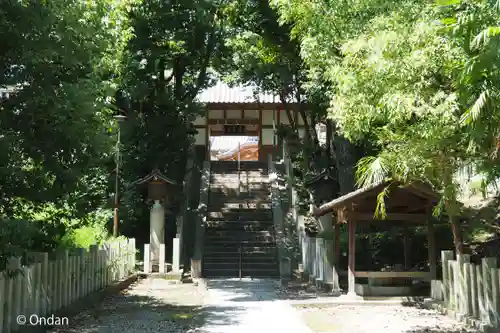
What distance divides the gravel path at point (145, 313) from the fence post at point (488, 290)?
14.4ft

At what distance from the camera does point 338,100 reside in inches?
315

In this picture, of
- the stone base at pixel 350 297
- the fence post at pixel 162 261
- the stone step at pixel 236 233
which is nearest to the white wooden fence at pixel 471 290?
the stone base at pixel 350 297

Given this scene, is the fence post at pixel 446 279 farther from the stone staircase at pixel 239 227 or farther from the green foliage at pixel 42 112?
the stone staircase at pixel 239 227

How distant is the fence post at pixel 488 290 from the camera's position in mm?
7277

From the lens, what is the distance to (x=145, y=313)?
366 inches

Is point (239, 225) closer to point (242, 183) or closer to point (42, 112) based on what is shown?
point (242, 183)

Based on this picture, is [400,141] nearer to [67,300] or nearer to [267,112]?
[67,300]

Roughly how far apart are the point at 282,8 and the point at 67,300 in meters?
7.84

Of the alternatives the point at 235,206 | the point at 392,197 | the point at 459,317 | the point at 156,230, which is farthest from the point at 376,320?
the point at 235,206

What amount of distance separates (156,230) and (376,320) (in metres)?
8.97

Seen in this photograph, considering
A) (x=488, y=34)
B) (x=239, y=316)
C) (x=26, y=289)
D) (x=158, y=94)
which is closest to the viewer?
(x=488, y=34)

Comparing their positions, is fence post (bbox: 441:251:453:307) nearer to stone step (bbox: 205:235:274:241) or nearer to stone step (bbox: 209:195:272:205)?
stone step (bbox: 205:235:274:241)

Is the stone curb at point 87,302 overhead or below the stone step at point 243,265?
below

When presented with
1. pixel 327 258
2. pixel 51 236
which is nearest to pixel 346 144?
pixel 327 258
